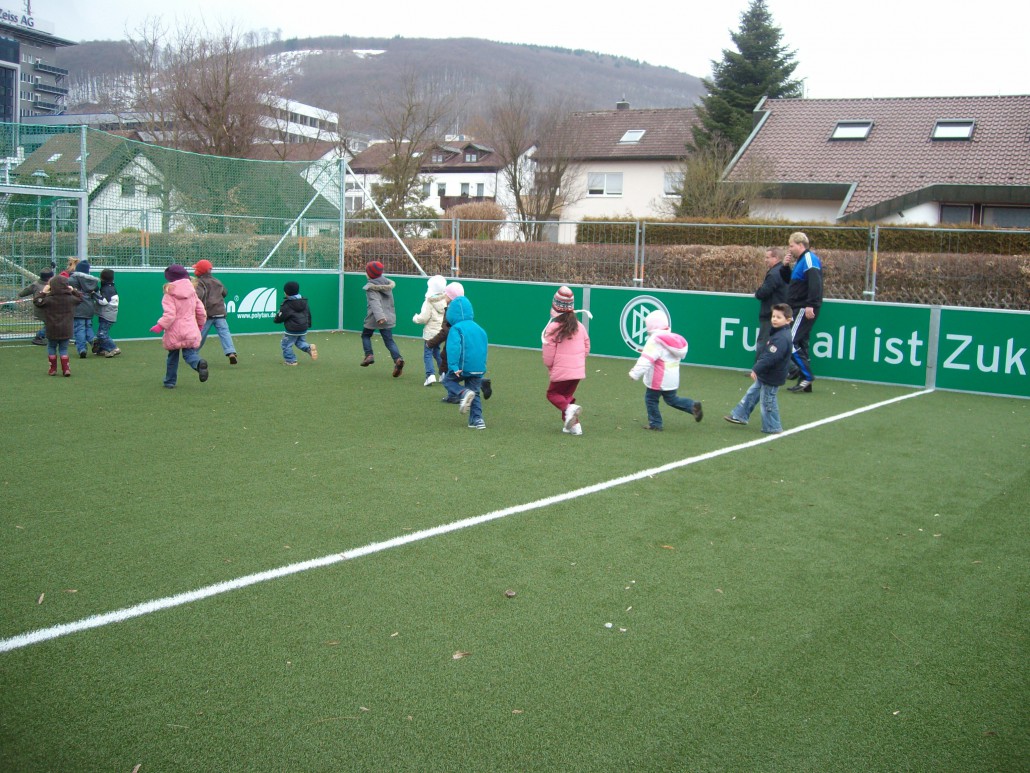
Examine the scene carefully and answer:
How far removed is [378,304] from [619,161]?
35667 millimetres

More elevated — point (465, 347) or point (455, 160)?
point (455, 160)

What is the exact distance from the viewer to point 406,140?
49.8m

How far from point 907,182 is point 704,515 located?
1081 inches

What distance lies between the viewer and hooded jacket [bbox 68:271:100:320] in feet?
46.8

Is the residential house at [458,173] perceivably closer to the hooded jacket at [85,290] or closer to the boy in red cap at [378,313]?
the hooded jacket at [85,290]

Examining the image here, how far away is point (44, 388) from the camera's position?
37.2 ft

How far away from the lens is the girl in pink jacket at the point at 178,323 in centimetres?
1152

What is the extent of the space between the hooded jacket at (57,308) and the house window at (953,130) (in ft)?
97.1

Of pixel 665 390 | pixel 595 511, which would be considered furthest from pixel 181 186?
pixel 595 511

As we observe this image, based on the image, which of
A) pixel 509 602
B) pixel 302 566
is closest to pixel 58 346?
pixel 302 566

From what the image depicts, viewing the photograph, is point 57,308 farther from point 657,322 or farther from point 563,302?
point 657,322

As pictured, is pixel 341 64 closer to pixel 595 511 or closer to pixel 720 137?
pixel 720 137

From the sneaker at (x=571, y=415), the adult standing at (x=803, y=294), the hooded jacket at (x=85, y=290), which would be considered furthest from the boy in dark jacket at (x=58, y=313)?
the adult standing at (x=803, y=294)

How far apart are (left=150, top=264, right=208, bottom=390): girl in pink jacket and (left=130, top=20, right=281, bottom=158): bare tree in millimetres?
25516
